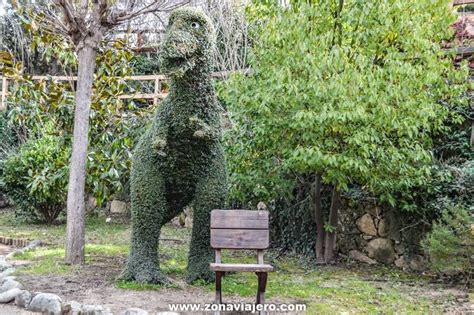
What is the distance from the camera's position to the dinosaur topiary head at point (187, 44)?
4.91 meters

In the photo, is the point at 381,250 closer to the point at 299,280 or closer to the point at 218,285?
the point at 299,280

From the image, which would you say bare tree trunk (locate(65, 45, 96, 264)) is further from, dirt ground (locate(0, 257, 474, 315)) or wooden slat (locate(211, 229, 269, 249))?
wooden slat (locate(211, 229, 269, 249))

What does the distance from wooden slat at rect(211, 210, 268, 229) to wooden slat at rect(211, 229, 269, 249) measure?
0.05 m

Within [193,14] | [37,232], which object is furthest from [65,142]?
[193,14]

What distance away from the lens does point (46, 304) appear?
4.34m

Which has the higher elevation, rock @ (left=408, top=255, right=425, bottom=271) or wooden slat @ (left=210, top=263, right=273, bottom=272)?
wooden slat @ (left=210, top=263, right=273, bottom=272)

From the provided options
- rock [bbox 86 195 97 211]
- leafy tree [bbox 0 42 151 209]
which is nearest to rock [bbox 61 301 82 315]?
leafy tree [bbox 0 42 151 209]

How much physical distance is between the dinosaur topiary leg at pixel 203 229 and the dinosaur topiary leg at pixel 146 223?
357 mm

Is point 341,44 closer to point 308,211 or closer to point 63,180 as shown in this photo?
point 308,211

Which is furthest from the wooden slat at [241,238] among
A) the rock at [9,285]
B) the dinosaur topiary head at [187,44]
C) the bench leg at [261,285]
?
the rock at [9,285]

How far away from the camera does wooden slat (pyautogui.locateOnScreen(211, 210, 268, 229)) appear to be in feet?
15.3

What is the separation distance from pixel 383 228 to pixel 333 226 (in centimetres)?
82

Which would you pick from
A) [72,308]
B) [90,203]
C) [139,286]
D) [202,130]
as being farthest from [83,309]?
[90,203]

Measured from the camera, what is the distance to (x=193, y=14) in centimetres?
512
